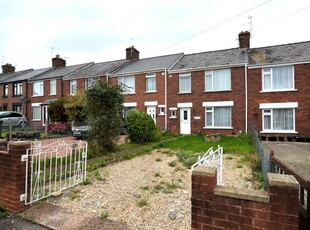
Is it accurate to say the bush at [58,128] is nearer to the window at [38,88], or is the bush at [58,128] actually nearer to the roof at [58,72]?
the roof at [58,72]

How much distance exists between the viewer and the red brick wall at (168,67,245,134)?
59.9ft

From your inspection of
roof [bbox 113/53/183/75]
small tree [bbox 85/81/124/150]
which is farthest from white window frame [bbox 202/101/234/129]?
small tree [bbox 85/81/124/150]

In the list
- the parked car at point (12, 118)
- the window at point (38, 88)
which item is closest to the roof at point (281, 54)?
the parked car at point (12, 118)

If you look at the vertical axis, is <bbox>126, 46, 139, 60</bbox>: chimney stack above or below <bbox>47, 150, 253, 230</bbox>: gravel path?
above

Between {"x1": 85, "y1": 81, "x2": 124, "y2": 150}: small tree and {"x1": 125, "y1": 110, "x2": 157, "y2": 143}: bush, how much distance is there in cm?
316

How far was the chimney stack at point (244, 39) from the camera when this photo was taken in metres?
21.0

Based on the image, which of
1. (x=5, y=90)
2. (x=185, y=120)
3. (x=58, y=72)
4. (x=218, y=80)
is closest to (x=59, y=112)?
(x=58, y=72)

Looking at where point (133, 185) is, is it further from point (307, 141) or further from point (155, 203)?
point (307, 141)

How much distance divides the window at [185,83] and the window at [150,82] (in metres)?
2.61

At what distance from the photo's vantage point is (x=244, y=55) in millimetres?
19641

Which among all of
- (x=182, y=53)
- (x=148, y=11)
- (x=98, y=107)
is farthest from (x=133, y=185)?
(x=182, y=53)

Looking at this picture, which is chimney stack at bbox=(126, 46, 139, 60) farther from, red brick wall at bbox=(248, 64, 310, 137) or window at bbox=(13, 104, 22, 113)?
window at bbox=(13, 104, 22, 113)

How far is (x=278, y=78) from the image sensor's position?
17203 mm

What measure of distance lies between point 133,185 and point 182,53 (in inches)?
819
